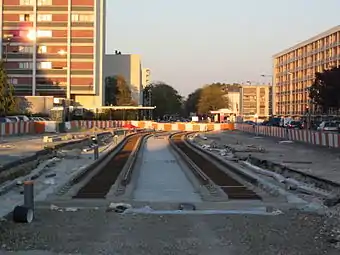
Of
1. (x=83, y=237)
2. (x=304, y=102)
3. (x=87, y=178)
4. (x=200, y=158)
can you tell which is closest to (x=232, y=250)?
(x=83, y=237)

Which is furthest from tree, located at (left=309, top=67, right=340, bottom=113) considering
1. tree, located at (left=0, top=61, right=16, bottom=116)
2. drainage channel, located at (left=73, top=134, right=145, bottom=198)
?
drainage channel, located at (left=73, top=134, right=145, bottom=198)

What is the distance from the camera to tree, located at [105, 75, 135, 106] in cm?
14700

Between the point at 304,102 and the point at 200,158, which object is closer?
the point at 200,158

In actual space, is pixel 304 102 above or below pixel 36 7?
below

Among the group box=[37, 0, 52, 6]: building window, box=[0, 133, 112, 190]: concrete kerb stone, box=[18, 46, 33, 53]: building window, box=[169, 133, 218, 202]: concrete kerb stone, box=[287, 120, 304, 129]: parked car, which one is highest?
box=[37, 0, 52, 6]: building window

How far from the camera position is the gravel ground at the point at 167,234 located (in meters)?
9.06

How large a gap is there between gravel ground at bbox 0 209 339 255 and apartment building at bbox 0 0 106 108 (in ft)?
377

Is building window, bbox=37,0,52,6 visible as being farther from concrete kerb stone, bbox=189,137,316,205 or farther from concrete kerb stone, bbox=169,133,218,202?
concrete kerb stone, bbox=189,137,316,205

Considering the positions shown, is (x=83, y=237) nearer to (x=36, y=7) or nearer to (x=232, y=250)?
(x=232, y=250)

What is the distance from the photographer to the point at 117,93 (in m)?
150

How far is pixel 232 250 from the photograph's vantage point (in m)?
9.03

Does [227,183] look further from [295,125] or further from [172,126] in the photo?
[172,126]

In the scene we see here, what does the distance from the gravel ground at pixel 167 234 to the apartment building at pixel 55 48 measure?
115 m

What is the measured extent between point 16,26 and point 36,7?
19.4 feet
